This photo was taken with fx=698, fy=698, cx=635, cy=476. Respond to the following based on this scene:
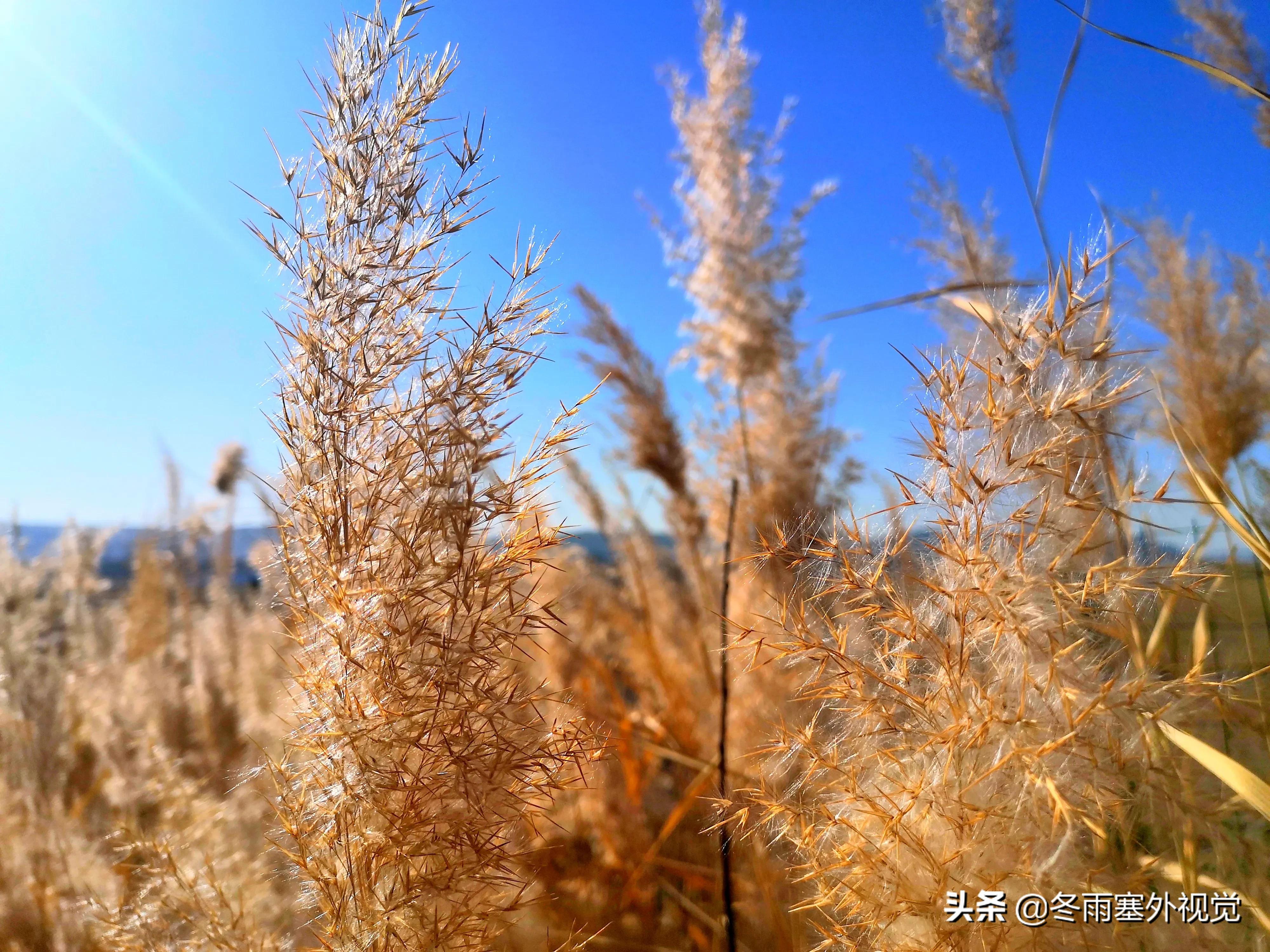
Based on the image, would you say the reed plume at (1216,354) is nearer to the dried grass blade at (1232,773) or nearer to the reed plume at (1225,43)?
the reed plume at (1225,43)

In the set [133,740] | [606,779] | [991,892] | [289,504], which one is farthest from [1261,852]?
[133,740]

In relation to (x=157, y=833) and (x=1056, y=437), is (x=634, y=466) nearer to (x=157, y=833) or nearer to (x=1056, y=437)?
(x=157, y=833)

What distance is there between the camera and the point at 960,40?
2203mm

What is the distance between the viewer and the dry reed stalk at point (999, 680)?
0.82m

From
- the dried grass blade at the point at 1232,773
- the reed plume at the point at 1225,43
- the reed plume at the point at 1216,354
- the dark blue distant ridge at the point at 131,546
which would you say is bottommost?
the dried grass blade at the point at 1232,773

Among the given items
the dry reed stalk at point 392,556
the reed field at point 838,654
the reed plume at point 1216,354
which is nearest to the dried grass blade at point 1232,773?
the reed field at point 838,654

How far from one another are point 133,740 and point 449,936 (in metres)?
2.23

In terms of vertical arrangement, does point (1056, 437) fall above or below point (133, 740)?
above

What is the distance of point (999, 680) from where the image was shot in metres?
0.84

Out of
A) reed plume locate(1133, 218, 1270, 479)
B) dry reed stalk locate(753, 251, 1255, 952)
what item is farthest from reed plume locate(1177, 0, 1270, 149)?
dry reed stalk locate(753, 251, 1255, 952)

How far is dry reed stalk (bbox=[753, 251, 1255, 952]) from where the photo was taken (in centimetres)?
82

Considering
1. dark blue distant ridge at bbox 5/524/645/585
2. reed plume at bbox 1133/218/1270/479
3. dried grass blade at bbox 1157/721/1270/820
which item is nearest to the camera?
dried grass blade at bbox 1157/721/1270/820

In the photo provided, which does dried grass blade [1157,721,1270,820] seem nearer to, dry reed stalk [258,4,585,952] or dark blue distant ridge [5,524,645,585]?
dry reed stalk [258,4,585,952]

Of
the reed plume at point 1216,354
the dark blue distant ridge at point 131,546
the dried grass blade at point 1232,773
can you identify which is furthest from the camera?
the dark blue distant ridge at point 131,546
